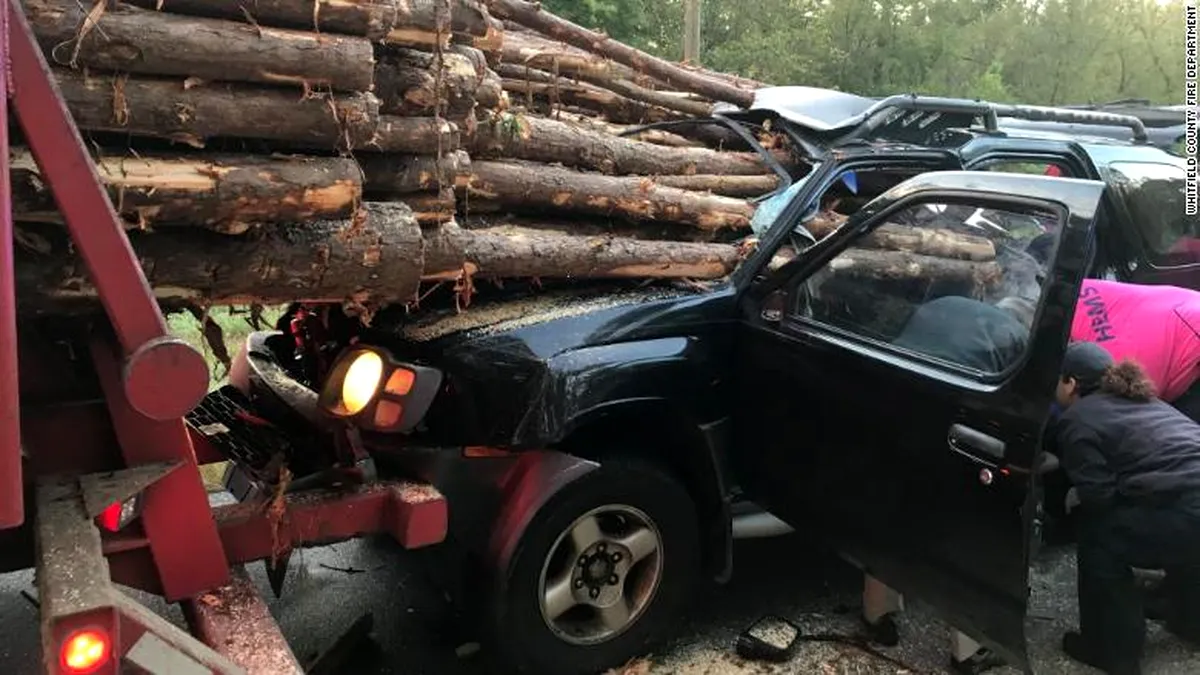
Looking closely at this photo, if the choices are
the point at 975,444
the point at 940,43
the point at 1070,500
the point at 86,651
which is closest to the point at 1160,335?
the point at 1070,500

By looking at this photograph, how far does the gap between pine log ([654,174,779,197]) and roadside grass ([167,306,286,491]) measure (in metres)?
1.99

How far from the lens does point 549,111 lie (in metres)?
4.88

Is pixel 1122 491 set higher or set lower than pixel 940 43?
lower

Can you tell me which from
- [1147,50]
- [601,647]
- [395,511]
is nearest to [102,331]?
[395,511]

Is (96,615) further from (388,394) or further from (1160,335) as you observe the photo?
(1160,335)

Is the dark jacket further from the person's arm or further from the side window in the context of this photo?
the side window

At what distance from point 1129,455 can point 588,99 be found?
3239 millimetres

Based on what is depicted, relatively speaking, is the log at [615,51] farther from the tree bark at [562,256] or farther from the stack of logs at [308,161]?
the tree bark at [562,256]

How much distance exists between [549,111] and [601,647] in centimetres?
271

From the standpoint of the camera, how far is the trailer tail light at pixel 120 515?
2352 mm

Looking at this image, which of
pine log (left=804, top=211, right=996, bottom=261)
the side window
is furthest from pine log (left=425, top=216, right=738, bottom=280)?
pine log (left=804, top=211, right=996, bottom=261)

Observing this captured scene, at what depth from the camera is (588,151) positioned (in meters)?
4.12

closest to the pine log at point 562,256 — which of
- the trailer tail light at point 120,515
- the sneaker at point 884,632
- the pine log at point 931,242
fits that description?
the pine log at point 931,242

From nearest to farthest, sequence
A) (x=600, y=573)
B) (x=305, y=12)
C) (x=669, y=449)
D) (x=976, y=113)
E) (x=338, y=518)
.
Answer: (x=305, y=12), (x=338, y=518), (x=600, y=573), (x=669, y=449), (x=976, y=113)
